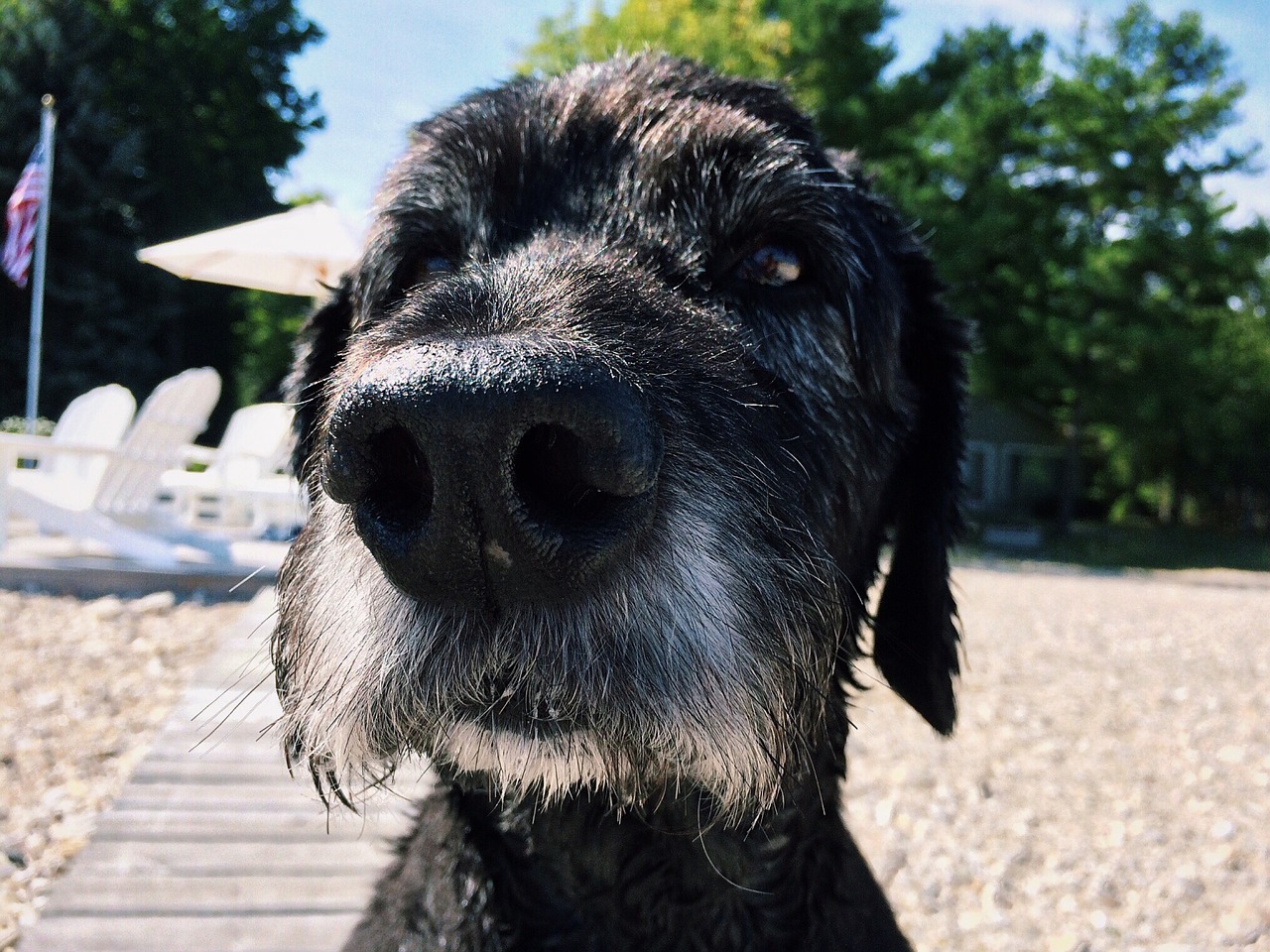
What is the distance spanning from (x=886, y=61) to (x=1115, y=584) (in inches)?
677

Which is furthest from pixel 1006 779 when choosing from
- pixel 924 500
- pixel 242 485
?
pixel 242 485

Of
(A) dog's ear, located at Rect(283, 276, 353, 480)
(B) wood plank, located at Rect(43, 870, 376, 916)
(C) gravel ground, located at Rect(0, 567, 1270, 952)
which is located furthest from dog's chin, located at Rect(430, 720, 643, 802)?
(C) gravel ground, located at Rect(0, 567, 1270, 952)

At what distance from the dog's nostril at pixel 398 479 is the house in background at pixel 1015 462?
130ft

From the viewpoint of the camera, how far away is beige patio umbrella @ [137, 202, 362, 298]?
31.4 feet

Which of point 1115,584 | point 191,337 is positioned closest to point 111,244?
point 191,337

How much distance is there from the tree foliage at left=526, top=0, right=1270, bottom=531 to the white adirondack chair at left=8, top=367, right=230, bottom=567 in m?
17.3

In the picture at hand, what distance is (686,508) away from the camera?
1276 mm

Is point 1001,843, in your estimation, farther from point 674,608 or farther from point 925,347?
point 674,608

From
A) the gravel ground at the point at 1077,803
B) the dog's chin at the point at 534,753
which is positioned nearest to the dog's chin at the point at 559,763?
the dog's chin at the point at 534,753

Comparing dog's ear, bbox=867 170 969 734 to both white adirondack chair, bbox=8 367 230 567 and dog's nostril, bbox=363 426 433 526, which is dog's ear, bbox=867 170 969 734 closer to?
dog's nostril, bbox=363 426 433 526

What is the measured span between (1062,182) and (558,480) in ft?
99.3

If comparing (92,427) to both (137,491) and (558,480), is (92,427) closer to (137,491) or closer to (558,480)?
(137,491)

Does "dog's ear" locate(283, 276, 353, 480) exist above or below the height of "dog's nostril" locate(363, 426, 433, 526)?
above

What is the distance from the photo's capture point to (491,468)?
3.42ft
